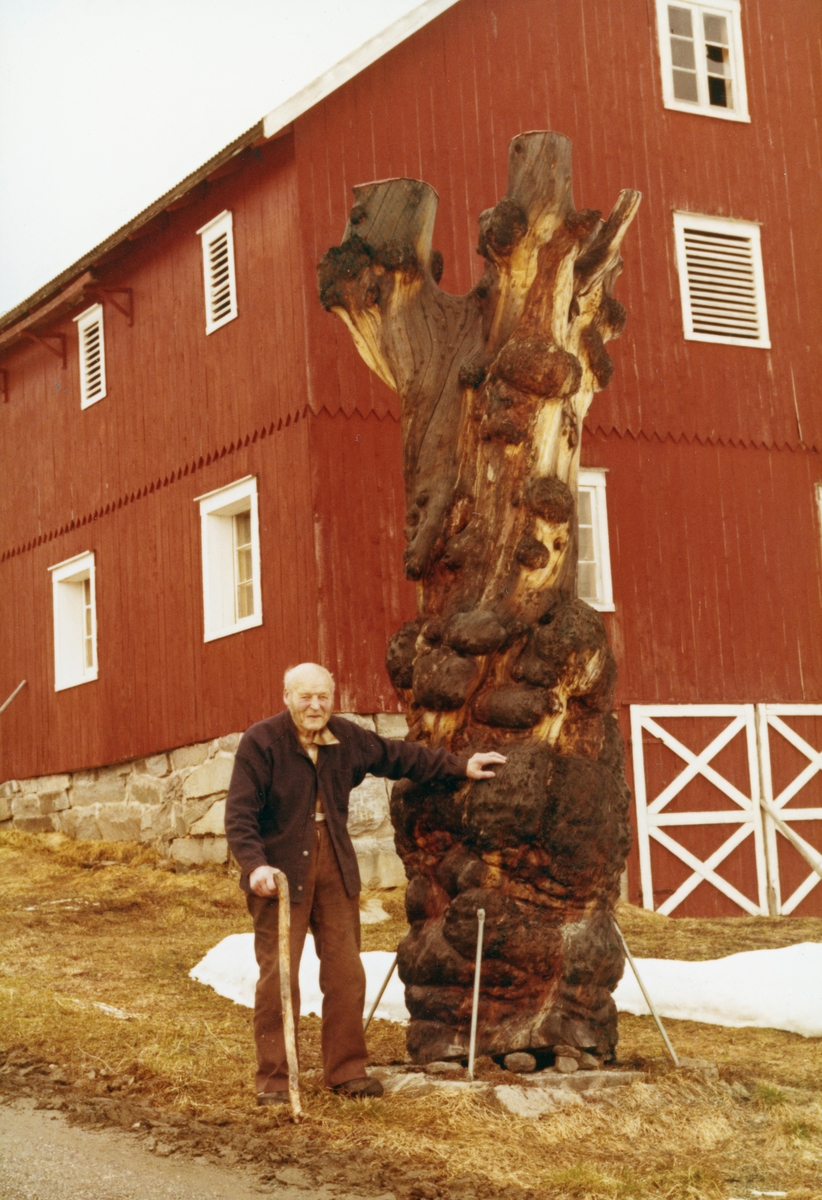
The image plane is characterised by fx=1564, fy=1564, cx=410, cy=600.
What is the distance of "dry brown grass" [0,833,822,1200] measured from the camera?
5.42 m

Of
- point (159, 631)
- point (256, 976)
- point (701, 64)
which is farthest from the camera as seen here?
point (701, 64)

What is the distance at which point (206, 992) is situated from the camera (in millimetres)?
9727

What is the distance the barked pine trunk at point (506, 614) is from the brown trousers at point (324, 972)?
0.43 m

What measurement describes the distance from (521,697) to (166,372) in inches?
423

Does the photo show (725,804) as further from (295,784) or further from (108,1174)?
(108,1174)

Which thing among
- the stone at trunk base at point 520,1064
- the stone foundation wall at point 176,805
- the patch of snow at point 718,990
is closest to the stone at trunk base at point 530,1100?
the stone at trunk base at point 520,1064

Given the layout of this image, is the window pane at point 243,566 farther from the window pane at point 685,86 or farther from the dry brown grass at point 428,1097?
the window pane at point 685,86

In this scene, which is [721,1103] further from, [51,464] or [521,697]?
[51,464]

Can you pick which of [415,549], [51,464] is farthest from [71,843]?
[415,549]

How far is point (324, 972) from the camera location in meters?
6.77

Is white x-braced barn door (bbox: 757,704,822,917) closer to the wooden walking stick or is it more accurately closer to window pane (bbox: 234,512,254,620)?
window pane (bbox: 234,512,254,620)

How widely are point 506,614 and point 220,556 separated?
9.28m

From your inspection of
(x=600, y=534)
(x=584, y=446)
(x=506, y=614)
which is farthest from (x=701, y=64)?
(x=506, y=614)

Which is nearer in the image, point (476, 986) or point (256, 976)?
point (476, 986)
